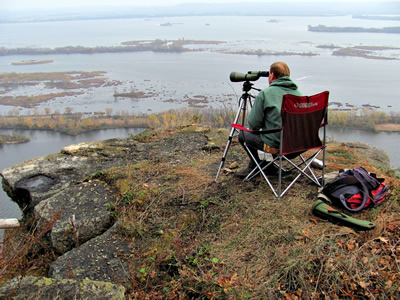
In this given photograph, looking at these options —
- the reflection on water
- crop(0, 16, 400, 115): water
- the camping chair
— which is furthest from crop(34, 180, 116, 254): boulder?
the reflection on water

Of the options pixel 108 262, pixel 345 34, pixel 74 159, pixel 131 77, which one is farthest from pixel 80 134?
pixel 345 34

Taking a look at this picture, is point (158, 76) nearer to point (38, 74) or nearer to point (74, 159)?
point (38, 74)

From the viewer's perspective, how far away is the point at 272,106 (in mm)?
3295

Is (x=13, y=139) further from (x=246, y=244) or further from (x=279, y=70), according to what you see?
(x=246, y=244)

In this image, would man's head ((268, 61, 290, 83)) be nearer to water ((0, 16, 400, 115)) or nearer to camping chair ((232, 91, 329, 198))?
camping chair ((232, 91, 329, 198))

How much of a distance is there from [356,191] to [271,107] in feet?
3.84

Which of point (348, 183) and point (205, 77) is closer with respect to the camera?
point (348, 183)

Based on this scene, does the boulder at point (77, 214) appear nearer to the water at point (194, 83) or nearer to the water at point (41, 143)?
the water at point (194, 83)

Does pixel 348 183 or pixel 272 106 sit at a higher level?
pixel 272 106

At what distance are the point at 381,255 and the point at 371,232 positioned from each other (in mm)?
227

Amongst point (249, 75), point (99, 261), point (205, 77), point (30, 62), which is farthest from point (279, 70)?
point (30, 62)

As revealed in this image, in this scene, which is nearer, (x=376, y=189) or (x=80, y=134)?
(x=376, y=189)

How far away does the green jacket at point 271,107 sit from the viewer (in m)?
3.31

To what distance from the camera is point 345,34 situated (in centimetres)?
11244
